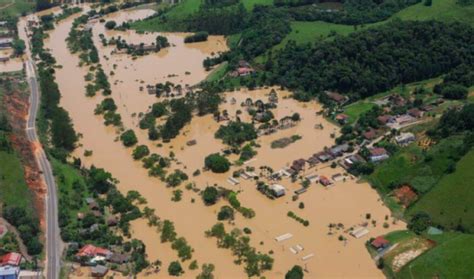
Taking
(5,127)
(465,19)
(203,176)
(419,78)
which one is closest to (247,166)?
(203,176)

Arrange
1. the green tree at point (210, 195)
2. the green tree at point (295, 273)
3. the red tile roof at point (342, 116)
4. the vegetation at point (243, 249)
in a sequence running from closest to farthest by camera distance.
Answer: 1. the green tree at point (295, 273)
2. the vegetation at point (243, 249)
3. the green tree at point (210, 195)
4. the red tile roof at point (342, 116)

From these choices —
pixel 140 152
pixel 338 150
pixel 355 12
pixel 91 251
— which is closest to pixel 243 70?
pixel 355 12

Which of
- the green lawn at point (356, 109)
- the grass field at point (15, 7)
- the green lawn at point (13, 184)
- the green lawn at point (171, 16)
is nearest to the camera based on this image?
the green lawn at point (13, 184)

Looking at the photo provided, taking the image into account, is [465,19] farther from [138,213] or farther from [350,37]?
[138,213]

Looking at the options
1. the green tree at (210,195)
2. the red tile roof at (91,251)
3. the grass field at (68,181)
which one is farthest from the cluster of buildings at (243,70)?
the red tile roof at (91,251)

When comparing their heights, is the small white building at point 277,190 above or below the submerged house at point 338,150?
above

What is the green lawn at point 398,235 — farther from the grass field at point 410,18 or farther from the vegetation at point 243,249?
the grass field at point 410,18

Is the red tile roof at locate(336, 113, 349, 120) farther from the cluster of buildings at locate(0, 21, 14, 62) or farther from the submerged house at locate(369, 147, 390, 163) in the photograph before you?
the cluster of buildings at locate(0, 21, 14, 62)
